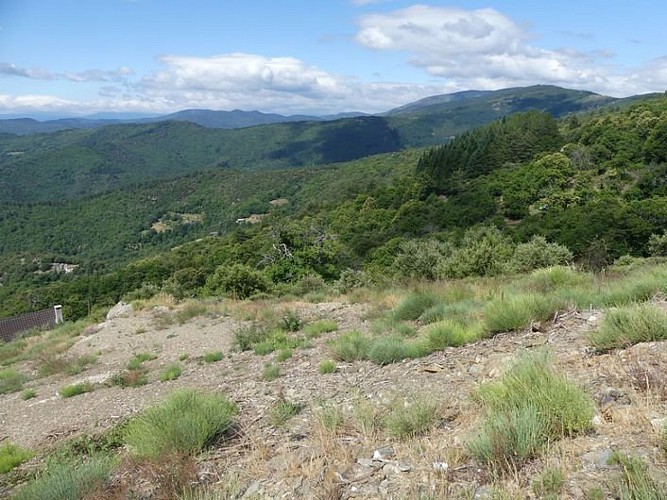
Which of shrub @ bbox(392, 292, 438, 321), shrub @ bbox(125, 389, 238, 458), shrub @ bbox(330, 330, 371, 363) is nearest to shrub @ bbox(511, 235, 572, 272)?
shrub @ bbox(392, 292, 438, 321)

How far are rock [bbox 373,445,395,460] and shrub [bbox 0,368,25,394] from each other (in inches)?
322

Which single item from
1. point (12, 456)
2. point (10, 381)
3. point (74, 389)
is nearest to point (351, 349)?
point (12, 456)

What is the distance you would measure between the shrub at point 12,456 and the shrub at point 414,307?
559 centimetres

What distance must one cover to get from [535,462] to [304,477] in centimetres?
147

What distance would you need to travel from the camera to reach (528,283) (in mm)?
8297

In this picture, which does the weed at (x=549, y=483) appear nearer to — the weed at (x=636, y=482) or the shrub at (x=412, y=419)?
the weed at (x=636, y=482)

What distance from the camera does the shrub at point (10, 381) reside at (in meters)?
8.63

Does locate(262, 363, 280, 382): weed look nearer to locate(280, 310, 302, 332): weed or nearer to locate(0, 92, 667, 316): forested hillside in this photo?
locate(280, 310, 302, 332): weed

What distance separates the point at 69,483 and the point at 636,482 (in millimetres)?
3597

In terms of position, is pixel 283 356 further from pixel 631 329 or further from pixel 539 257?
pixel 539 257

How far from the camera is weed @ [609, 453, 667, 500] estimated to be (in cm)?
213

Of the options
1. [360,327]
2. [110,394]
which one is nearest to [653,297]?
[360,327]

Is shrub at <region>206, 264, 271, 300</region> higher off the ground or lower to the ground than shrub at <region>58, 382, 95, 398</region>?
lower

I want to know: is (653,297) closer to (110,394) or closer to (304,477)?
(304,477)
